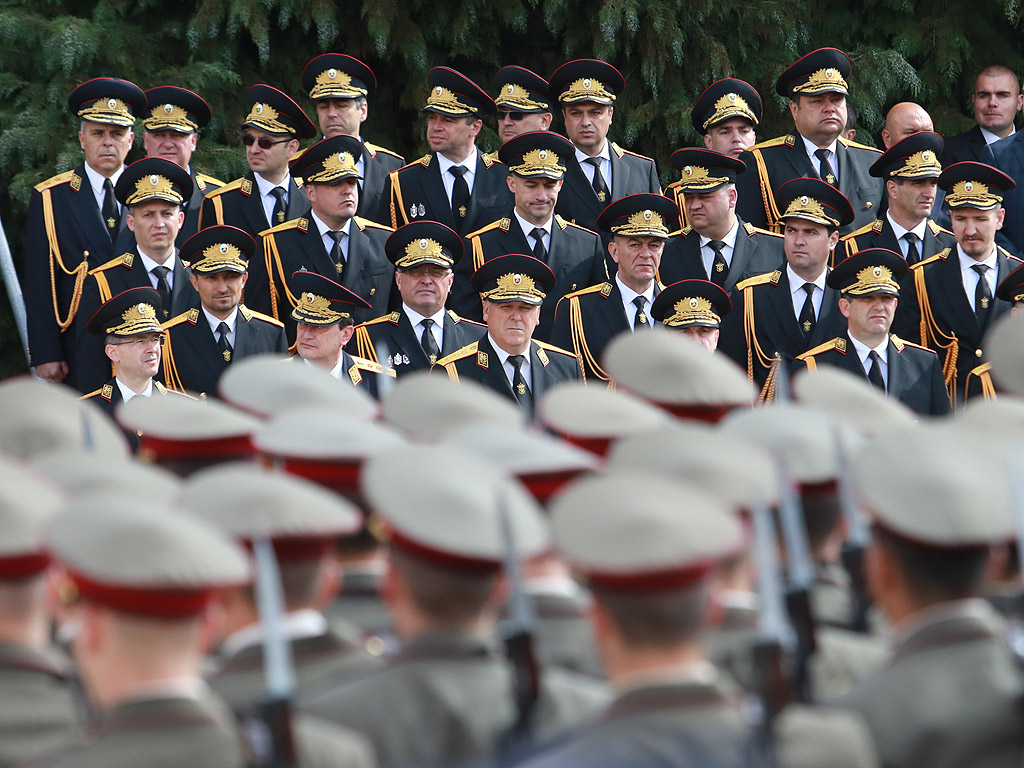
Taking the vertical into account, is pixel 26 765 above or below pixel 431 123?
below

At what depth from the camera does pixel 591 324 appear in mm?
8391

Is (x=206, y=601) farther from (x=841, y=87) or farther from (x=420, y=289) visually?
Result: (x=841, y=87)

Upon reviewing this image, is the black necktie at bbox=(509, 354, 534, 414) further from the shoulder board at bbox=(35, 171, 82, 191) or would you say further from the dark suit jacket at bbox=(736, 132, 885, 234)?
the shoulder board at bbox=(35, 171, 82, 191)

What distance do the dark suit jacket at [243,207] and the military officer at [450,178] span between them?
1.63 feet

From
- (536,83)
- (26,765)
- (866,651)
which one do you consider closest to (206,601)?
(26,765)

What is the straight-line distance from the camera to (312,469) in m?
3.51

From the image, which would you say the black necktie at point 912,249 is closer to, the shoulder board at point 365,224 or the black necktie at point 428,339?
the black necktie at point 428,339

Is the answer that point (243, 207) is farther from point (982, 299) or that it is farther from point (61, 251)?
point (982, 299)

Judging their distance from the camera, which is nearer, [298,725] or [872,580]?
[298,725]

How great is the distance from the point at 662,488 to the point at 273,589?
25.0 inches

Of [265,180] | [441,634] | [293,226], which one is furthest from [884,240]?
[441,634]

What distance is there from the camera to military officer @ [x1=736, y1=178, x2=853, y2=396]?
8.38 metres

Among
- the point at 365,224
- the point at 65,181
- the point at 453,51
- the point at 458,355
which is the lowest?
the point at 458,355

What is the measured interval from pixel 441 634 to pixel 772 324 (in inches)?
229
